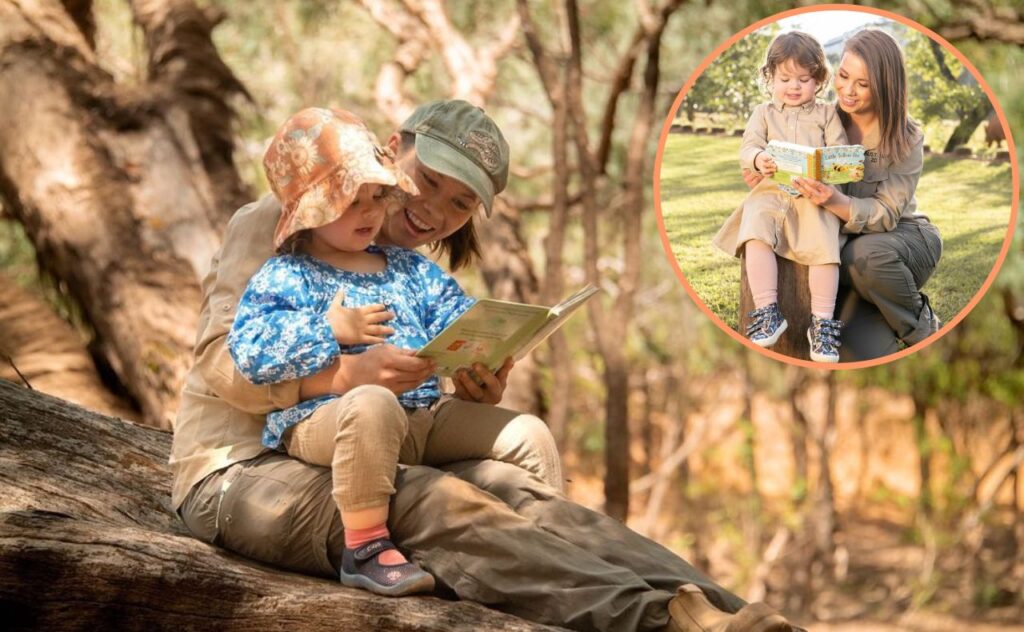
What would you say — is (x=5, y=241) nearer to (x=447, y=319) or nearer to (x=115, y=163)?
(x=115, y=163)

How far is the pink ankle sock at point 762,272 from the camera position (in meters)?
2.96

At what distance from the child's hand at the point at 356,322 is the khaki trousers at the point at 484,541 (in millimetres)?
274

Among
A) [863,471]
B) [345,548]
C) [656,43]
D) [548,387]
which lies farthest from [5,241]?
[345,548]

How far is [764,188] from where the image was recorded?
9.66 ft

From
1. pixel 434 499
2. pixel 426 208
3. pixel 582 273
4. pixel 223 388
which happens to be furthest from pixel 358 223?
pixel 582 273

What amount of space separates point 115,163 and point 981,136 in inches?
147

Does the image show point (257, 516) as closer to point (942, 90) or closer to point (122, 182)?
point (942, 90)

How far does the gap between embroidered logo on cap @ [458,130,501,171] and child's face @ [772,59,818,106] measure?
25.5 inches

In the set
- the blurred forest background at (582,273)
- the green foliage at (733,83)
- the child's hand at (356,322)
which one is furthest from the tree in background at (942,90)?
the child's hand at (356,322)

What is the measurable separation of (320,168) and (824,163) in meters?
1.07

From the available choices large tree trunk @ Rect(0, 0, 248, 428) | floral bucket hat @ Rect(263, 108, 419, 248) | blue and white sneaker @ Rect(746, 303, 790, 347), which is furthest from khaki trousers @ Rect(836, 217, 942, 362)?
large tree trunk @ Rect(0, 0, 248, 428)

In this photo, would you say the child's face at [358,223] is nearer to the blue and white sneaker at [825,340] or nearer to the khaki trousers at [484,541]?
the khaki trousers at [484,541]

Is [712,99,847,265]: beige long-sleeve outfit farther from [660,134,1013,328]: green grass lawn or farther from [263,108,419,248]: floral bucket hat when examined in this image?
[263,108,419,248]: floral bucket hat

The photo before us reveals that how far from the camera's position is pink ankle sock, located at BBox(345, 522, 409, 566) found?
250 cm
